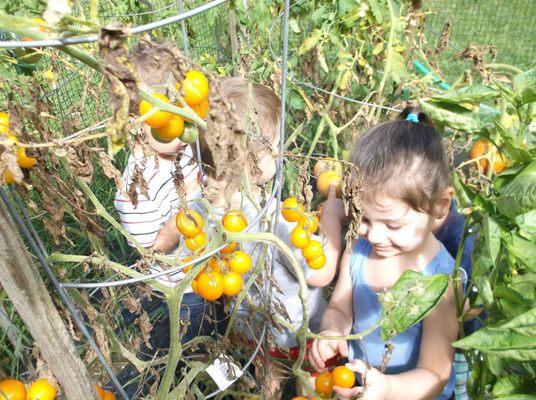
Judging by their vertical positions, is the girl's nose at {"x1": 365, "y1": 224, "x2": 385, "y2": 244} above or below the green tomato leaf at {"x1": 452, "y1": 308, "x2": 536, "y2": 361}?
below

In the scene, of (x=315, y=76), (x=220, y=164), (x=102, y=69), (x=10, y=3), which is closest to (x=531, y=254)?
(x=220, y=164)

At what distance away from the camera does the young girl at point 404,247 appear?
1.11 m

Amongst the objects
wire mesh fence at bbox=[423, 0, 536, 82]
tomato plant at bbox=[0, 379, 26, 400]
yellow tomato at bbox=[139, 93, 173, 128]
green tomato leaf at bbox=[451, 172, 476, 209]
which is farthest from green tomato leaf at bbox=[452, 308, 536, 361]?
wire mesh fence at bbox=[423, 0, 536, 82]

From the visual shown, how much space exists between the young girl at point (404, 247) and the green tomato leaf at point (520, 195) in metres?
0.45

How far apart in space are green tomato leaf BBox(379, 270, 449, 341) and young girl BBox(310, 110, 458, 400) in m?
0.27

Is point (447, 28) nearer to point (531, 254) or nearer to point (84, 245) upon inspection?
point (531, 254)

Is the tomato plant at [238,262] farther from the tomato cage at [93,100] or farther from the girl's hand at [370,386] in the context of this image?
the girl's hand at [370,386]

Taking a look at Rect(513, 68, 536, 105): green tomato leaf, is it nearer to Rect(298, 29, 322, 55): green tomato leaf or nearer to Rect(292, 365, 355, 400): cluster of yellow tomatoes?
Rect(292, 365, 355, 400): cluster of yellow tomatoes

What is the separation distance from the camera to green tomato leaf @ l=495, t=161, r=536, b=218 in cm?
62

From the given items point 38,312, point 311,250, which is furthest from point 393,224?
point 38,312

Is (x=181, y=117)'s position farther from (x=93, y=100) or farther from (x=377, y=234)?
(x=377, y=234)

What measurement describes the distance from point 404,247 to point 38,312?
83cm

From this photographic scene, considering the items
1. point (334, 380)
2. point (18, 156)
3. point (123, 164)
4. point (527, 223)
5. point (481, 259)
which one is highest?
point (18, 156)

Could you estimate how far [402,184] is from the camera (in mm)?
1124
